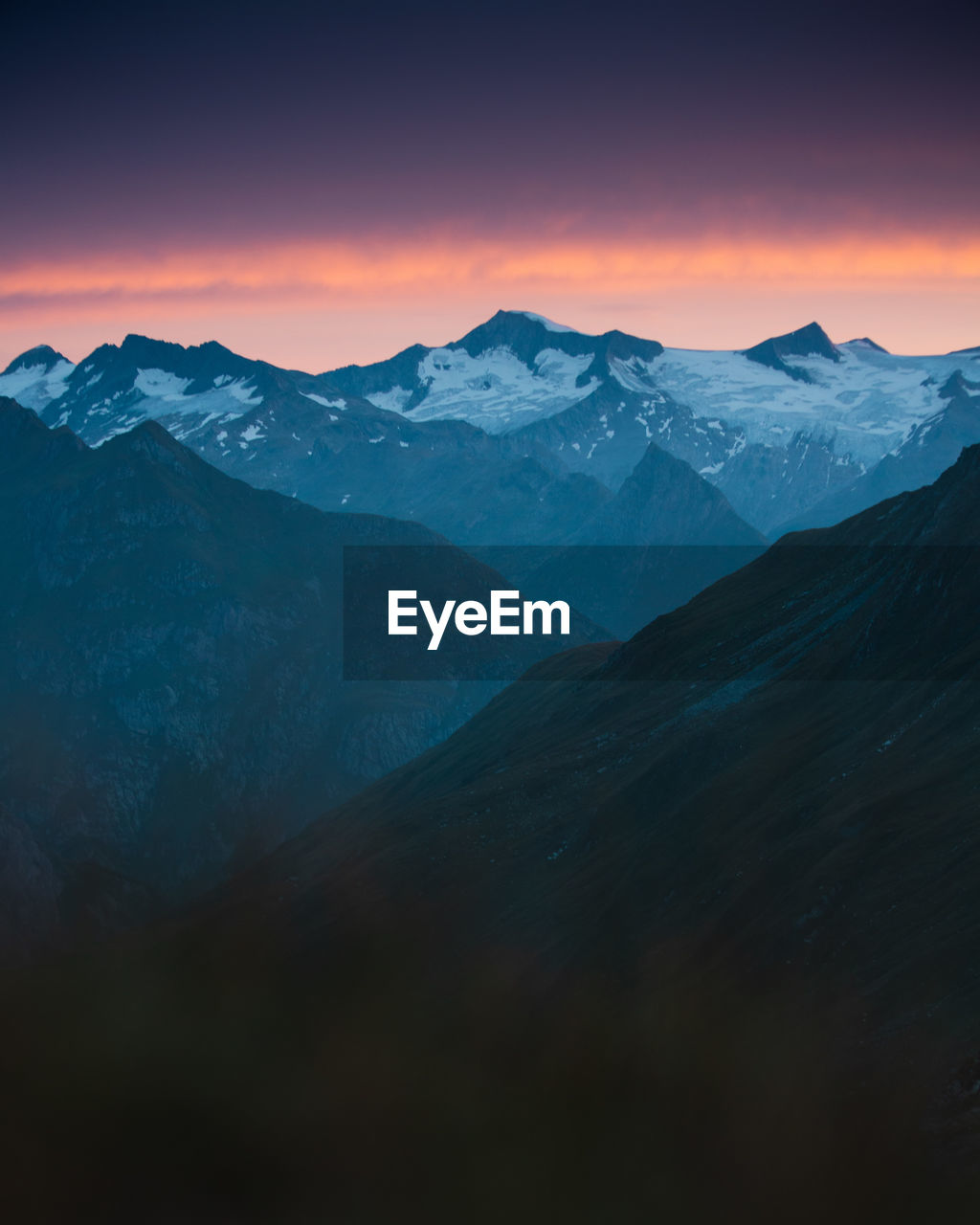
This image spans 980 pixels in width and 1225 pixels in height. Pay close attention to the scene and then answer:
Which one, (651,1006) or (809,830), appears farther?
(809,830)

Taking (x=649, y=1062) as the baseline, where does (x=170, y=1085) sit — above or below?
below

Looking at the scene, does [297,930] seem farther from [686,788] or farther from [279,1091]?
[686,788]

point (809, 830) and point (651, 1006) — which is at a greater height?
point (809, 830)

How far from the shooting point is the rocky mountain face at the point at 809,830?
10744cm

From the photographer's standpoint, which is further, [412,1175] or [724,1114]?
[412,1175]

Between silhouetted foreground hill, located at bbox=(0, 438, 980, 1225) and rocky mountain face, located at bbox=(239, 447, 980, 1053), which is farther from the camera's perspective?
rocky mountain face, located at bbox=(239, 447, 980, 1053)

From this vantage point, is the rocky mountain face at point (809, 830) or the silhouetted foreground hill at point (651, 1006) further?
the rocky mountain face at point (809, 830)

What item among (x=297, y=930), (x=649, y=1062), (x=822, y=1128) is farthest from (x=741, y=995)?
(x=297, y=930)

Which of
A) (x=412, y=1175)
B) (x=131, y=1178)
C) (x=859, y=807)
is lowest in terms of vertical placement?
(x=131, y=1178)

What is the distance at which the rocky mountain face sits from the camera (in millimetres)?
107438

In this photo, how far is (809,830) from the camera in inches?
5221

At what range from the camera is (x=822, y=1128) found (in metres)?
92.8

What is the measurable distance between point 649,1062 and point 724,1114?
42.5ft

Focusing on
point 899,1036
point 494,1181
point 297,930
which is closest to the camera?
point 899,1036
